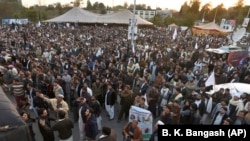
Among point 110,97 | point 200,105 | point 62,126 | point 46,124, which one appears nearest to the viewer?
point 62,126

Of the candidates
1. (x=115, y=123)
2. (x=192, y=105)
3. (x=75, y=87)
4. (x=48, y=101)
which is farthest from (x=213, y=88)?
(x=48, y=101)

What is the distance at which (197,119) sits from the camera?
6.89 meters

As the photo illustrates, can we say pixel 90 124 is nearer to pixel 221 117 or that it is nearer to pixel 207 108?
pixel 221 117

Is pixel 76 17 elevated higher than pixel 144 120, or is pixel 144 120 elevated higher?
pixel 76 17

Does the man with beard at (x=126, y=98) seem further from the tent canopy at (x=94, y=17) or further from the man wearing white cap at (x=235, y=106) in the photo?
the tent canopy at (x=94, y=17)

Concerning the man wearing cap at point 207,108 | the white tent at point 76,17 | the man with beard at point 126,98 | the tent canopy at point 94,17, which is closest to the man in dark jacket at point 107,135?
the man with beard at point 126,98

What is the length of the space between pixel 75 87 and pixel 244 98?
584 cm

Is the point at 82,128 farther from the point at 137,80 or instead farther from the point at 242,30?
the point at 242,30

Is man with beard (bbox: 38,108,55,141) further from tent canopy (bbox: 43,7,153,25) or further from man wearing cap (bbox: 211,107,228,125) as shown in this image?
tent canopy (bbox: 43,7,153,25)

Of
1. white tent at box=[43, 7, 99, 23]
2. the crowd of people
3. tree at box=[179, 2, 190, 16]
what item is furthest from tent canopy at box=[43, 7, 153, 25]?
tree at box=[179, 2, 190, 16]

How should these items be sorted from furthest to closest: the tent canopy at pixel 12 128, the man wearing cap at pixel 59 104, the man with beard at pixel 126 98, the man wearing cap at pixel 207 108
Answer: the man with beard at pixel 126 98 < the man wearing cap at pixel 207 108 < the man wearing cap at pixel 59 104 < the tent canopy at pixel 12 128

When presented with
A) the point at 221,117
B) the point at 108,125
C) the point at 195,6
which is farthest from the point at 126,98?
the point at 195,6

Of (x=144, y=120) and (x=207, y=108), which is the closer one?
(x=144, y=120)

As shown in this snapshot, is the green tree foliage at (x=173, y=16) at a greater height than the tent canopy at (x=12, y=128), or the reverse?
the green tree foliage at (x=173, y=16)
